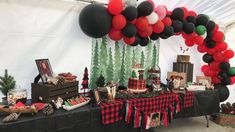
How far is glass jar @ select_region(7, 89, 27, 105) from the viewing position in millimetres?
1952

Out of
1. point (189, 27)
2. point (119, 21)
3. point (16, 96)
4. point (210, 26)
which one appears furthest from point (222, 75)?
point (16, 96)

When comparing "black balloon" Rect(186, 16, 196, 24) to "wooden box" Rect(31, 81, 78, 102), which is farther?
"black balloon" Rect(186, 16, 196, 24)

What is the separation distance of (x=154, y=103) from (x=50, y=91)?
1.33 meters

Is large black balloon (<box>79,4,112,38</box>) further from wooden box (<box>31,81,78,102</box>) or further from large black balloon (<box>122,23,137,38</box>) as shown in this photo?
wooden box (<box>31,81,78,102</box>)

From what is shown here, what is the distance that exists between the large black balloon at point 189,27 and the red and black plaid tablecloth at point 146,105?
89 cm

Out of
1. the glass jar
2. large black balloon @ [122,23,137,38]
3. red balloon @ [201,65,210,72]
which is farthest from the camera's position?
red balloon @ [201,65,210,72]

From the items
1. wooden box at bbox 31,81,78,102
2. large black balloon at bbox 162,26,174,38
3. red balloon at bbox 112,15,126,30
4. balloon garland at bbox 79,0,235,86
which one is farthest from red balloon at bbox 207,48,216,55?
wooden box at bbox 31,81,78,102

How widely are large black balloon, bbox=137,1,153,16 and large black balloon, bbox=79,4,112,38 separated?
0.39 meters

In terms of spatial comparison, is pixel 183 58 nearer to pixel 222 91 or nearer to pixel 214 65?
pixel 214 65

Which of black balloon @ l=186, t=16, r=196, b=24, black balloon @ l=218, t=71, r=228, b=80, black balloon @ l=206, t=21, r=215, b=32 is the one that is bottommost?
black balloon @ l=218, t=71, r=228, b=80

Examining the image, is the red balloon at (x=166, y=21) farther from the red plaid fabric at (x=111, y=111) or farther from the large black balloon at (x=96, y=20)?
the red plaid fabric at (x=111, y=111)

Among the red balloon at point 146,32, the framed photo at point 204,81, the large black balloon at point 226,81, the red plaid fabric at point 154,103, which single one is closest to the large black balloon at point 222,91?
the large black balloon at point 226,81

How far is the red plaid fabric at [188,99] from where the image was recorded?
3.04m

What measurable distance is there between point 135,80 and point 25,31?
143cm
